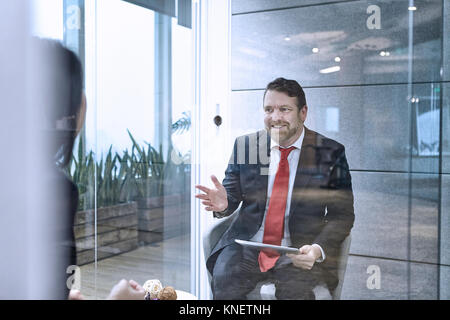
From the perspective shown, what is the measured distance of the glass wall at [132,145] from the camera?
2041mm

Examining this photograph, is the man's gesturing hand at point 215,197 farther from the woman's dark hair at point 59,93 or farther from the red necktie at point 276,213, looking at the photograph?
the woman's dark hair at point 59,93

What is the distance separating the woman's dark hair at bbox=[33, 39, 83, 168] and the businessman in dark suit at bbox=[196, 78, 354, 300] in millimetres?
769

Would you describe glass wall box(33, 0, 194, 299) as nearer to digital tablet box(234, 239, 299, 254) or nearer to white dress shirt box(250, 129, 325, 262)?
digital tablet box(234, 239, 299, 254)

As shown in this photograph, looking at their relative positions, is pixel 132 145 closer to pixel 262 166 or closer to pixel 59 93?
pixel 59 93

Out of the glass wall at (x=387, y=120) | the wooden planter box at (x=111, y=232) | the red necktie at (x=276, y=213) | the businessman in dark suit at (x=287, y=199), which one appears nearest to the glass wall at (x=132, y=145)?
the wooden planter box at (x=111, y=232)

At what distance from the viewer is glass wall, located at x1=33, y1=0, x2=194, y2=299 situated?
2041mm

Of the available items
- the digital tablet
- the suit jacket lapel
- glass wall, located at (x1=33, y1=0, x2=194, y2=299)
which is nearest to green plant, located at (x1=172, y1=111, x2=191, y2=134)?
glass wall, located at (x1=33, y1=0, x2=194, y2=299)

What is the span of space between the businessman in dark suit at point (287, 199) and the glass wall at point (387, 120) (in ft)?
0.22

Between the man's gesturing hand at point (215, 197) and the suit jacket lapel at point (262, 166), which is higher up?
the suit jacket lapel at point (262, 166)

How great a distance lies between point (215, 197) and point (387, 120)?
902 millimetres
